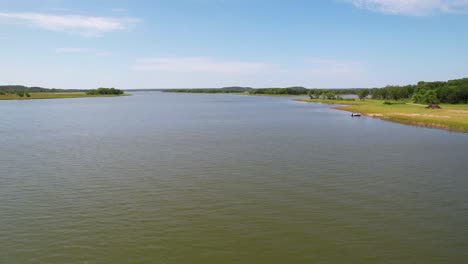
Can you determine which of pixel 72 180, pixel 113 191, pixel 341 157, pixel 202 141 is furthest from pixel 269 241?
pixel 202 141

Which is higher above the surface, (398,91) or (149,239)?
(398,91)

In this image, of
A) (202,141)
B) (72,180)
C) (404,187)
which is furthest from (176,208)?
(202,141)

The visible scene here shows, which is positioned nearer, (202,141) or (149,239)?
(149,239)

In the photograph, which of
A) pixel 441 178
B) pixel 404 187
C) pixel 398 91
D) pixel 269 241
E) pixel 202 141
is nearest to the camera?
pixel 269 241

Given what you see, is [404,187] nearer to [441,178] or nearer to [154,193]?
[441,178]

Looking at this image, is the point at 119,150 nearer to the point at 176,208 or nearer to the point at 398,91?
the point at 176,208

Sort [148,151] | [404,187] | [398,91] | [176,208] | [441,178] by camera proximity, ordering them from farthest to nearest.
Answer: [398,91] → [148,151] → [441,178] → [404,187] → [176,208]
